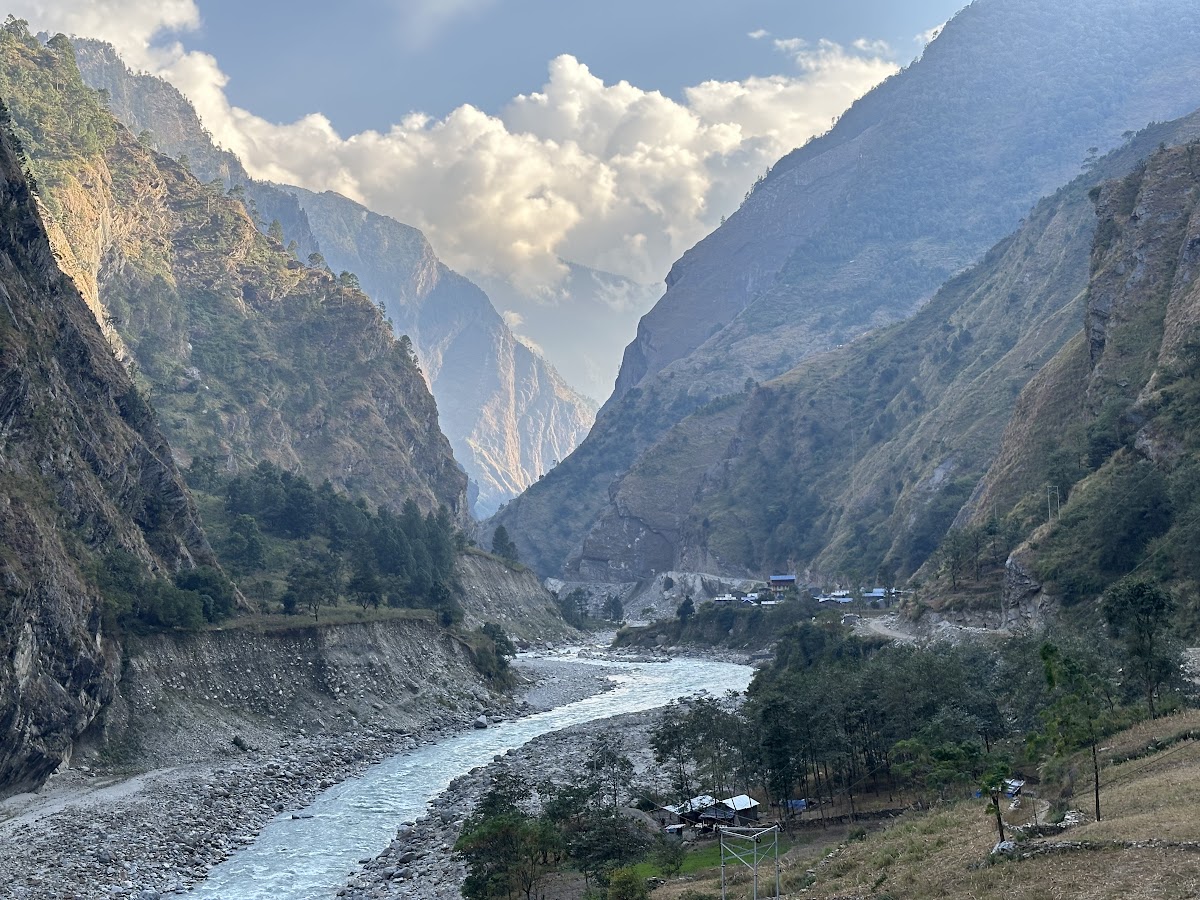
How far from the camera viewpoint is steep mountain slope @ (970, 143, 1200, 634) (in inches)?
3191

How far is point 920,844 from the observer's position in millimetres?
41031

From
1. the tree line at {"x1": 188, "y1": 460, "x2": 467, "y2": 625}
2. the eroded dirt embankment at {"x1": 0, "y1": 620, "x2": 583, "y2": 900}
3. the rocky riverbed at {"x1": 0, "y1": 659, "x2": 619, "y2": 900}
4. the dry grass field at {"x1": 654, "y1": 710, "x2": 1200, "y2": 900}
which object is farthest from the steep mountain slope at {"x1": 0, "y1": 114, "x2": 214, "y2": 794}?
the dry grass field at {"x1": 654, "y1": 710, "x2": 1200, "y2": 900}

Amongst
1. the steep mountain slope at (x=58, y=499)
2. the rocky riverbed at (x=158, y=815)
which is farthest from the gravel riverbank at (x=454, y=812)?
the steep mountain slope at (x=58, y=499)

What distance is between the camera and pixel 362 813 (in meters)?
66.9

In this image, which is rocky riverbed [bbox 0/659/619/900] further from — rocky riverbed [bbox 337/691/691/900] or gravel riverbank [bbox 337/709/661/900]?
rocky riverbed [bbox 337/691/691/900]

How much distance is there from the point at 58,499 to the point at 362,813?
1364 inches

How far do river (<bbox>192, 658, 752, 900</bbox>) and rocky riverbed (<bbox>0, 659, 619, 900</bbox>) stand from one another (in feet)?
4.39

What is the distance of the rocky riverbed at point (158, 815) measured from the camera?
164 feet

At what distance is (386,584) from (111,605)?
2273 inches

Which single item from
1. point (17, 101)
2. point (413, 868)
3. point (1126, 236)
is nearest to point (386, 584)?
point (413, 868)

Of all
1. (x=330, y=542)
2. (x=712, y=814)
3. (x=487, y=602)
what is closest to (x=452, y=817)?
(x=712, y=814)

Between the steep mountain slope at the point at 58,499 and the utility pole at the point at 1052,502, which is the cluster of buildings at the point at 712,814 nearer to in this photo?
the steep mountain slope at the point at 58,499

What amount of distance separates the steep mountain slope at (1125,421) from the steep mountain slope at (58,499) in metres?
68.0

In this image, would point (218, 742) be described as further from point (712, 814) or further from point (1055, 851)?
point (1055, 851)
